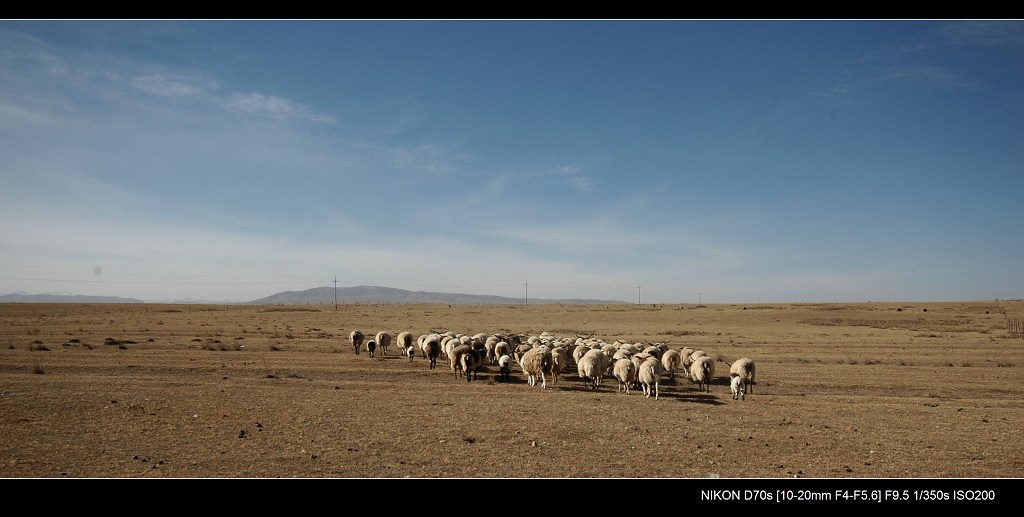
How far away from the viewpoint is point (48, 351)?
75.9ft

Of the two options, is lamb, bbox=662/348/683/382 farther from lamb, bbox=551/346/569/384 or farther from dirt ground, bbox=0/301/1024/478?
lamb, bbox=551/346/569/384

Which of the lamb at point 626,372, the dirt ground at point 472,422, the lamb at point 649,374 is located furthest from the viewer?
the lamb at point 626,372

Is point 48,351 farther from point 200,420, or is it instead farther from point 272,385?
point 200,420

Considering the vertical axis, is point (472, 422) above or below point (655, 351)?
below

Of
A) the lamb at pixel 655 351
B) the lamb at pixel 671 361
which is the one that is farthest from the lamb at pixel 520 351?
the lamb at pixel 671 361

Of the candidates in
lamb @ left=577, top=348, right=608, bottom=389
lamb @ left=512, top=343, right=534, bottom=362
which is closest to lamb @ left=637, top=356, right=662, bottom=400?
lamb @ left=577, top=348, right=608, bottom=389

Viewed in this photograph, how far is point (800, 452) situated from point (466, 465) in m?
6.32

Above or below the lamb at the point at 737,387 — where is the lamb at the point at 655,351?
above

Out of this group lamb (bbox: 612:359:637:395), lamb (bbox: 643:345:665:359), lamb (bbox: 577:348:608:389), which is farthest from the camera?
lamb (bbox: 643:345:665:359)

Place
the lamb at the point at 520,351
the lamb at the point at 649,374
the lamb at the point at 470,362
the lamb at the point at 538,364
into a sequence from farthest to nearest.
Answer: the lamb at the point at 520,351, the lamb at the point at 470,362, the lamb at the point at 538,364, the lamb at the point at 649,374

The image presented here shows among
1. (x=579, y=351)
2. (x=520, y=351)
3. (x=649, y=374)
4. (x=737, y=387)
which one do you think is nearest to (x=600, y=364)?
(x=649, y=374)

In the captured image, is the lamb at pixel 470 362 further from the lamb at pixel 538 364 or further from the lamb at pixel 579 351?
the lamb at pixel 579 351

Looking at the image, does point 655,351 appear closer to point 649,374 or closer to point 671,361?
point 671,361
